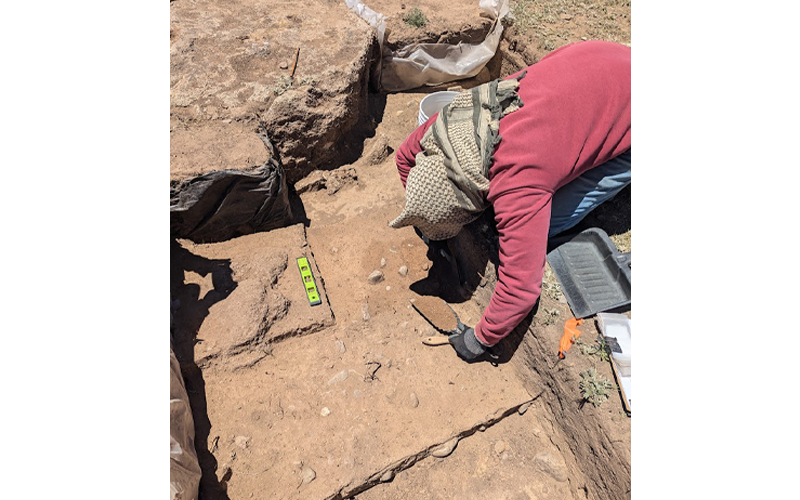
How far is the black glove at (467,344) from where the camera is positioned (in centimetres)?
257

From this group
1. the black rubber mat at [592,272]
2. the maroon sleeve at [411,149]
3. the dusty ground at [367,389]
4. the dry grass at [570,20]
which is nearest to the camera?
the dusty ground at [367,389]

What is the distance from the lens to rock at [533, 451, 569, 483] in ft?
7.78

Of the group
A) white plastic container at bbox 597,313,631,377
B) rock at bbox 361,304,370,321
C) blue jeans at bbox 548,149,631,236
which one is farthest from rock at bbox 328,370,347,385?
blue jeans at bbox 548,149,631,236

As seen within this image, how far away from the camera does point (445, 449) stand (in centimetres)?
238

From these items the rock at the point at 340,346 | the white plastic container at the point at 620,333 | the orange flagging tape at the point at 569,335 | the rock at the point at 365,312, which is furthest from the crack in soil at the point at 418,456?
the rock at the point at 365,312

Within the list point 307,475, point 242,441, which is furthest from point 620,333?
point 242,441

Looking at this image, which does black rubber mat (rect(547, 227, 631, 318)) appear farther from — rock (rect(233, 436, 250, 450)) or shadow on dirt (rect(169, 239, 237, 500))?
shadow on dirt (rect(169, 239, 237, 500))

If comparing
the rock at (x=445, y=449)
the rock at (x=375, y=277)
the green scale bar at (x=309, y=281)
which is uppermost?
the green scale bar at (x=309, y=281)

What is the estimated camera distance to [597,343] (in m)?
2.39

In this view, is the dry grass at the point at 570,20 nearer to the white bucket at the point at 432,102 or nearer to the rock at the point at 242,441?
the white bucket at the point at 432,102

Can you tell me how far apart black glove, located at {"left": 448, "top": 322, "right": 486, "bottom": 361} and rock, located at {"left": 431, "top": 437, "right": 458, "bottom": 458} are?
Answer: 0.46 metres

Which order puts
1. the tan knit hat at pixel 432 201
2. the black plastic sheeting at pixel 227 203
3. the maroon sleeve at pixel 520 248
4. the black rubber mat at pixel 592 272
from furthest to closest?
the black plastic sheeting at pixel 227 203 < the black rubber mat at pixel 592 272 < the tan knit hat at pixel 432 201 < the maroon sleeve at pixel 520 248

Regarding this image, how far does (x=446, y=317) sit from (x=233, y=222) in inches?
61.1

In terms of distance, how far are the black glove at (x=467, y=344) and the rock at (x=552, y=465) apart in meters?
0.61
